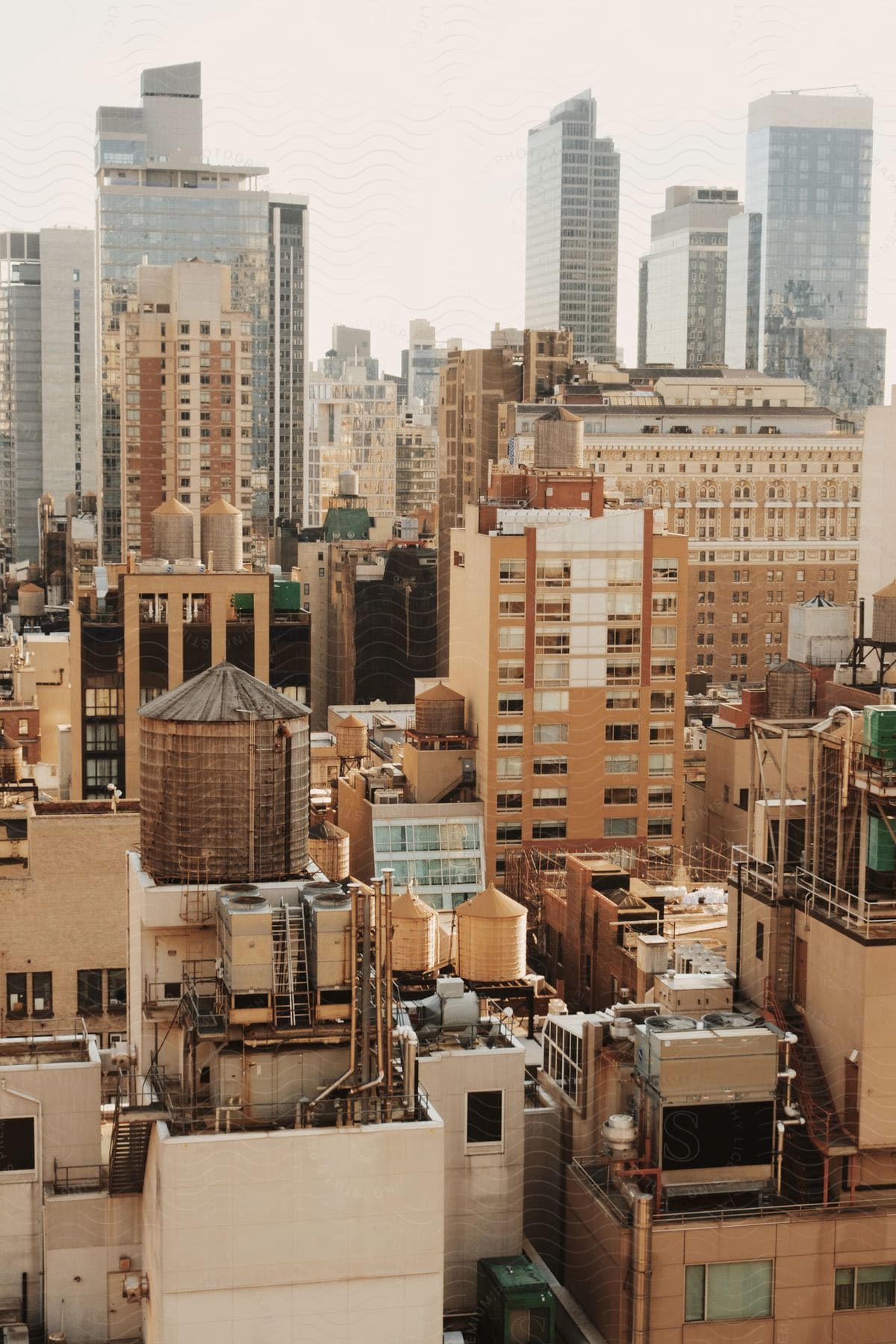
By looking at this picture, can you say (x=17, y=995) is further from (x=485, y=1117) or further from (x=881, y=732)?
(x=881, y=732)

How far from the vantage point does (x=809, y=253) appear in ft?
90.1

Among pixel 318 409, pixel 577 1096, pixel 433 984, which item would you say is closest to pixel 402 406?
pixel 318 409

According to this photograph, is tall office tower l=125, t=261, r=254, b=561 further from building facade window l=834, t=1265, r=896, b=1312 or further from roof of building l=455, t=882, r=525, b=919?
building facade window l=834, t=1265, r=896, b=1312

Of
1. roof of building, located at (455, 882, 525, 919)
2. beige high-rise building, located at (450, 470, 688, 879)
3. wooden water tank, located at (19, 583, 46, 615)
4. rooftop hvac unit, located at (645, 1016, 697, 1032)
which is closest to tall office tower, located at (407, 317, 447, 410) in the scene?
wooden water tank, located at (19, 583, 46, 615)

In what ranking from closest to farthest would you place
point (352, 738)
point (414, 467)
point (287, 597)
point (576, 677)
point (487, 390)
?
point (576, 677) → point (352, 738) → point (287, 597) → point (487, 390) → point (414, 467)

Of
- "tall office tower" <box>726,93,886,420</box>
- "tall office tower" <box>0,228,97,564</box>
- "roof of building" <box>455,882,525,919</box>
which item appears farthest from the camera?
"tall office tower" <box>0,228,97,564</box>

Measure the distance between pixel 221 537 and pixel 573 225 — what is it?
12713mm

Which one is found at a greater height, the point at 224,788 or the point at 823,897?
the point at 224,788

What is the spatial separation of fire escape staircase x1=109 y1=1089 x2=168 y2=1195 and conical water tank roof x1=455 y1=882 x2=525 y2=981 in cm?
325

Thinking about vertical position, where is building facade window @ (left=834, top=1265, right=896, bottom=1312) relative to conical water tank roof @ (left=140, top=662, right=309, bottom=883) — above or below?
below

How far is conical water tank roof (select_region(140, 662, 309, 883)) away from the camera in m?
4.56

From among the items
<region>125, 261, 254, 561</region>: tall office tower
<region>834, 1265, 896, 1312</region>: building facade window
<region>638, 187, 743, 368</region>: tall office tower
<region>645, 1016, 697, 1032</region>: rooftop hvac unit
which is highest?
<region>638, 187, 743, 368</region>: tall office tower

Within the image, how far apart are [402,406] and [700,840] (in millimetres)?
19619

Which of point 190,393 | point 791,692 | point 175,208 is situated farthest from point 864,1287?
point 175,208
